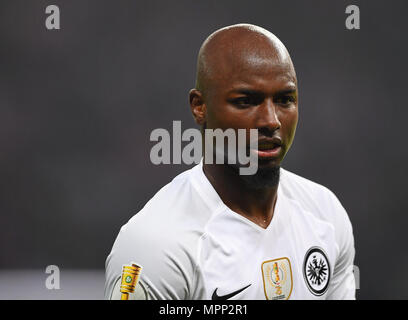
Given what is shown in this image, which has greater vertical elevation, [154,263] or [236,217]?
[236,217]

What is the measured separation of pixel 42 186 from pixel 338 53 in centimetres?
311

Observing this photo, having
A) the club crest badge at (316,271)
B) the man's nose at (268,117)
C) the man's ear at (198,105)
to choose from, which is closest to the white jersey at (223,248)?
the club crest badge at (316,271)

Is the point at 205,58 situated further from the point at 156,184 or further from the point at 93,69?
the point at 93,69

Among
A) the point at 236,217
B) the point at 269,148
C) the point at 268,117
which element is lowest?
the point at 236,217

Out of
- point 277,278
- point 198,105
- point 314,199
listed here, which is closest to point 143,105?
point 314,199

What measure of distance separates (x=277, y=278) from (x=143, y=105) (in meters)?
3.81

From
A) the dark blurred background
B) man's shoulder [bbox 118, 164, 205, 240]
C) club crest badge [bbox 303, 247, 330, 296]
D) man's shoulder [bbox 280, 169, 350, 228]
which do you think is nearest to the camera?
man's shoulder [bbox 118, 164, 205, 240]

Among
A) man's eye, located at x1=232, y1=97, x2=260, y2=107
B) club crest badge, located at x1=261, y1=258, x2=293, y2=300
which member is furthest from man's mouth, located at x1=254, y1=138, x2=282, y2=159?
club crest badge, located at x1=261, y1=258, x2=293, y2=300

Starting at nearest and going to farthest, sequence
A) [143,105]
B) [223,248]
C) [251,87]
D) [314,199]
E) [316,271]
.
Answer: [251,87] < [223,248] < [316,271] < [314,199] < [143,105]

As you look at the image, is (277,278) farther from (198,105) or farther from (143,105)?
(143,105)

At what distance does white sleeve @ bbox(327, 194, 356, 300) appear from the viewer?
7.59 feet

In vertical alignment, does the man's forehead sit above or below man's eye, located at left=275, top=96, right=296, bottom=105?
above

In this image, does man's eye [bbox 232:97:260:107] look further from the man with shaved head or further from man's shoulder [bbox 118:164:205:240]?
man's shoulder [bbox 118:164:205:240]

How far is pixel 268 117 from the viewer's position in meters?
1.85
